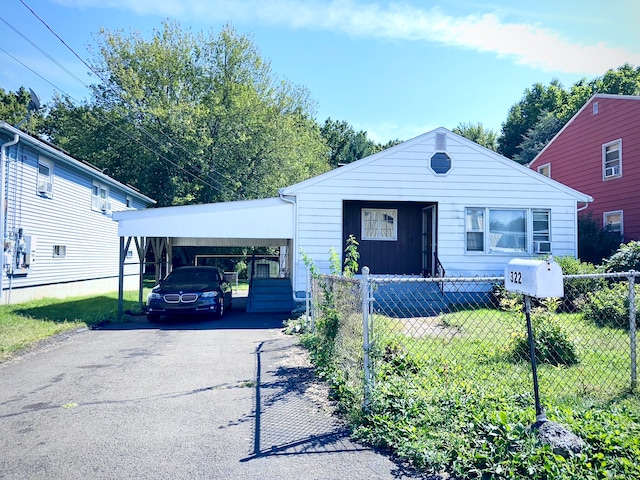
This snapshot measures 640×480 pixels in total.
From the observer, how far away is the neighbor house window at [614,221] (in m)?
16.4

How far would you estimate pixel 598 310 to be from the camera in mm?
8336

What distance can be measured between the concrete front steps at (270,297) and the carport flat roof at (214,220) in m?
2.53

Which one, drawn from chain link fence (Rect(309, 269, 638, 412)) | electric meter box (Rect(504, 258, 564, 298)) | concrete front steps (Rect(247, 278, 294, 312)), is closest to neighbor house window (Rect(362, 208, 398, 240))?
concrete front steps (Rect(247, 278, 294, 312))

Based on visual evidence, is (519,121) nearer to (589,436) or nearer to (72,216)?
(72,216)

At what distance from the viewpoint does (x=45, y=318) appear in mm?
11039

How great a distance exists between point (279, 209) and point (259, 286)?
3.42m

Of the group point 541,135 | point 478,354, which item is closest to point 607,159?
point 478,354

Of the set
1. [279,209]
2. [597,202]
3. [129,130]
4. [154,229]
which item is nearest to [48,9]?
[154,229]

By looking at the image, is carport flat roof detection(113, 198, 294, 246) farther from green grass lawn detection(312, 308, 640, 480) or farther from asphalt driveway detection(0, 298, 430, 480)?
green grass lawn detection(312, 308, 640, 480)

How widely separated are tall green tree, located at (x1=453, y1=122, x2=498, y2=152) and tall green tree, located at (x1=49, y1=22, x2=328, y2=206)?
19.9 metres

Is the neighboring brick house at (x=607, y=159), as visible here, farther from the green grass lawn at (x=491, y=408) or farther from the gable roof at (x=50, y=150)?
the gable roof at (x=50, y=150)

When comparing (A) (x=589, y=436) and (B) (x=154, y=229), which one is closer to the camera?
(A) (x=589, y=436)

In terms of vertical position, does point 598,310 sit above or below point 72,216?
below

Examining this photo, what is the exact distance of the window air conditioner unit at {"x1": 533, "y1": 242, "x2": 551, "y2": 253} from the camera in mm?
13195
